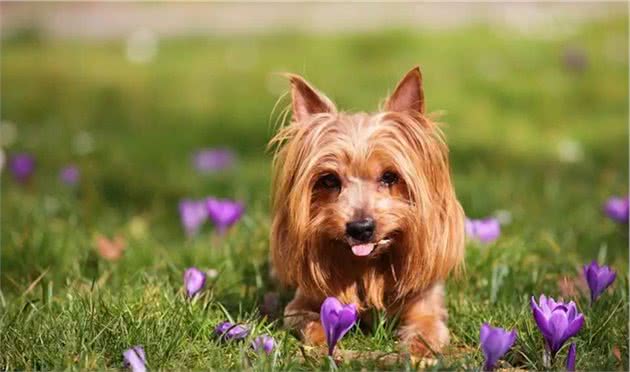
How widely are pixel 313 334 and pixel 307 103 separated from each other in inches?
39.4

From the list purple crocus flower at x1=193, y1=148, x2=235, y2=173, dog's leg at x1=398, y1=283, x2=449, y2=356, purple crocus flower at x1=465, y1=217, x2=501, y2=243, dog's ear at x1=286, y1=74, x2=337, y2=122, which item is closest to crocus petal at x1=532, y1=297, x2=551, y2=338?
dog's leg at x1=398, y1=283, x2=449, y2=356

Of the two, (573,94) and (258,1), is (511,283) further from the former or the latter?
(258,1)

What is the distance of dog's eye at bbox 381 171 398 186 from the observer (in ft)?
14.4

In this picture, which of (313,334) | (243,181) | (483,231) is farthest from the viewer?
(243,181)

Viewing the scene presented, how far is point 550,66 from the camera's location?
10.9 metres

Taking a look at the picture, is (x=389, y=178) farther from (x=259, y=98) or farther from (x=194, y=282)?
(x=259, y=98)

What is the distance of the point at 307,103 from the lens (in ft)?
15.2

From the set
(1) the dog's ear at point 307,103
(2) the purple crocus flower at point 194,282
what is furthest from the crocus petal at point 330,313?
(1) the dog's ear at point 307,103

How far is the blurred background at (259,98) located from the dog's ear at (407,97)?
524 millimetres

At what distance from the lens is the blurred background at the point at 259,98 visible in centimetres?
687

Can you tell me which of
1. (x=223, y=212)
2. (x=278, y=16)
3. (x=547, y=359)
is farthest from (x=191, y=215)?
(x=278, y=16)

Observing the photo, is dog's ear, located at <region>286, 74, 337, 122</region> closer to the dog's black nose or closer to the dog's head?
the dog's head

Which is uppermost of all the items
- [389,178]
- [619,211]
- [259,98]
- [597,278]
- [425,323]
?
[389,178]

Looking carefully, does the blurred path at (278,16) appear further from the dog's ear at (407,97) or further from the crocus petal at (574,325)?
the crocus petal at (574,325)
